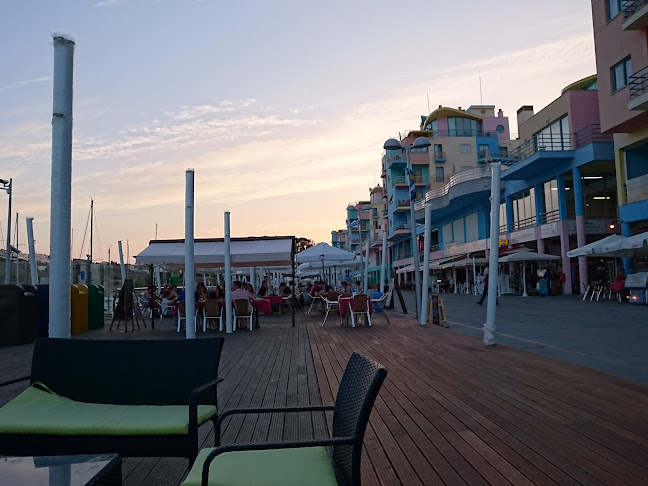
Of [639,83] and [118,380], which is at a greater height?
[639,83]

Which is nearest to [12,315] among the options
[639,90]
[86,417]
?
[86,417]

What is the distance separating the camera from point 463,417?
4508 mm

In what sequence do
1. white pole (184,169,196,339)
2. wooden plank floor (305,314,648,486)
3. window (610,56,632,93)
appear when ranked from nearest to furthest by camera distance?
wooden plank floor (305,314,648,486), white pole (184,169,196,339), window (610,56,632,93)

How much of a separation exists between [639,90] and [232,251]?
51.5 feet

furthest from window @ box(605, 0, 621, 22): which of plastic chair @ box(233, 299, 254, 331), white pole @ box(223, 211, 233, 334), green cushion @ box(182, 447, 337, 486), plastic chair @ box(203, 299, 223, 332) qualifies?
green cushion @ box(182, 447, 337, 486)

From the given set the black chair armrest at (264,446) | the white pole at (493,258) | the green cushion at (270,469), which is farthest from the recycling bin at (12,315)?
the black chair armrest at (264,446)

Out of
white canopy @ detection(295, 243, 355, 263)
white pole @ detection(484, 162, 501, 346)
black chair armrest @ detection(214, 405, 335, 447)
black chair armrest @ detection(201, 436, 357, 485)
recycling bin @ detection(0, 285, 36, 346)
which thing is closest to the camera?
black chair armrest @ detection(201, 436, 357, 485)

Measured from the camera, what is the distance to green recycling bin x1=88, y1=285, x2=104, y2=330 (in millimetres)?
15383

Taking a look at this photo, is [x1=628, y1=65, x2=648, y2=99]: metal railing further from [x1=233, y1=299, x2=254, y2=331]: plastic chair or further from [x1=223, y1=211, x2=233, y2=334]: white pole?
[x1=233, y1=299, x2=254, y2=331]: plastic chair

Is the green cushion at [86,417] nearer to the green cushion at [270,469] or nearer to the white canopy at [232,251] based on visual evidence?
the green cushion at [270,469]

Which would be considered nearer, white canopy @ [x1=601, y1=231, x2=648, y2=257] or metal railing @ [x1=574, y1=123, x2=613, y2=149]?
white canopy @ [x1=601, y1=231, x2=648, y2=257]

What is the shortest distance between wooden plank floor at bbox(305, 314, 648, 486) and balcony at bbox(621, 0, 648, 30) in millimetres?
17068

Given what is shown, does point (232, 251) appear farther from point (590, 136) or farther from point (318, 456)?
point (590, 136)

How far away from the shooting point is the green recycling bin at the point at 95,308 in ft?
50.5
